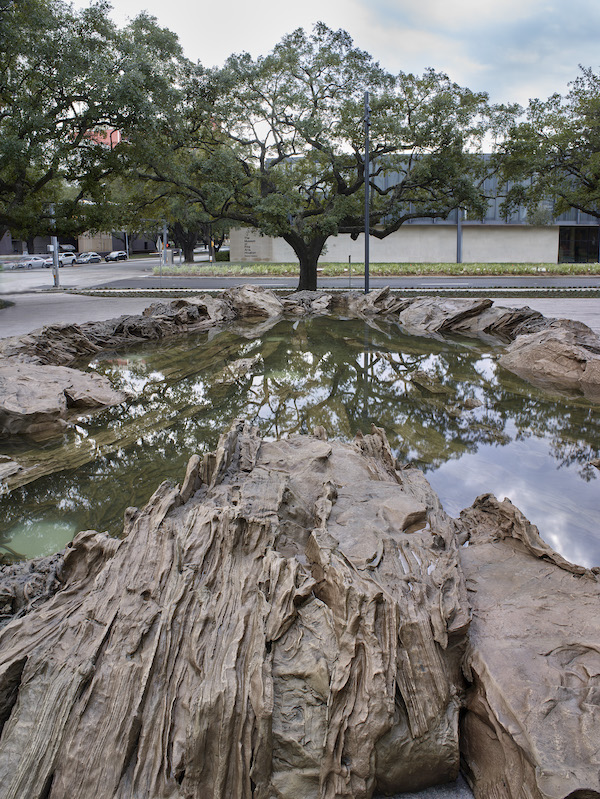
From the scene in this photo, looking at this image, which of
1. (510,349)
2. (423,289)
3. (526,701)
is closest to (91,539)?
(526,701)

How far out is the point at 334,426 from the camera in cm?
625

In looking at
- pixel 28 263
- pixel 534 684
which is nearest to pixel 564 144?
pixel 534 684

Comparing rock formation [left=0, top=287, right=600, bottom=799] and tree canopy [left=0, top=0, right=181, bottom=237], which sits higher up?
tree canopy [left=0, top=0, right=181, bottom=237]

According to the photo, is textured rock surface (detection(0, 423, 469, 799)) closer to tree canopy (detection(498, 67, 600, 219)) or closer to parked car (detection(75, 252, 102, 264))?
tree canopy (detection(498, 67, 600, 219))

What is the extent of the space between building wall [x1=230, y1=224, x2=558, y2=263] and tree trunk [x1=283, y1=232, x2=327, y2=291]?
19.5m

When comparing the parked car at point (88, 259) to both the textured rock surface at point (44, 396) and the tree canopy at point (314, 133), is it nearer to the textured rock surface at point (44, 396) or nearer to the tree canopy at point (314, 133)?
the tree canopy at point (314, 133)

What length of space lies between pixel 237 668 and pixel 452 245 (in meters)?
40.2

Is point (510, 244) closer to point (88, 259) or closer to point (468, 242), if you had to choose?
point (468, 242)

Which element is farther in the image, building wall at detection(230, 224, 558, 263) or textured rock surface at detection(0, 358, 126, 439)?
building wall at detection(230, 224, 558, 263)

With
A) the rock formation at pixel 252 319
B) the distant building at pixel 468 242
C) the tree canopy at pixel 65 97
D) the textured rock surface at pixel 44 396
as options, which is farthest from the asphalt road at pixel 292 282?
the textured rock surface at pixel 44 396

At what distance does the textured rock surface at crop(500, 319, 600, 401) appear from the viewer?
8300 mm

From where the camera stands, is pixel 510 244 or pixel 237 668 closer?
pixel 237 668

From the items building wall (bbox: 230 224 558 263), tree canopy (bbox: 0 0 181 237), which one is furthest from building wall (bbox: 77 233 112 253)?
tree canopy (bbox: 0 0 181 237)

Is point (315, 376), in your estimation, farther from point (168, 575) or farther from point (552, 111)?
point (552, 111)
